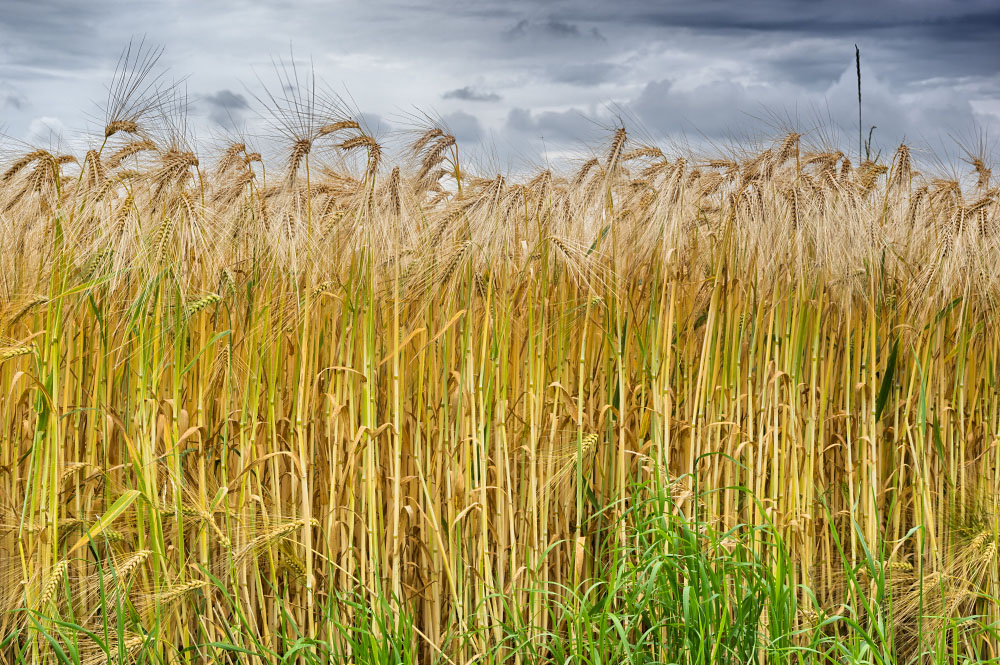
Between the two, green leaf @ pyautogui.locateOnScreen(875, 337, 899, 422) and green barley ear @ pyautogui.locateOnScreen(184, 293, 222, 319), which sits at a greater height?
green barley ear @ pyautogui.locateOnScreen(184, 293, 222, 319)

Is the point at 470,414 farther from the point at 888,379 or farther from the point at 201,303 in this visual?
the point at 888,379

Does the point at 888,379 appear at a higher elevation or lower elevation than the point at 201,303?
lower

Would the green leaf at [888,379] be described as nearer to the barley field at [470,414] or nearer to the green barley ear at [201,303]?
the barley field at [470,414]

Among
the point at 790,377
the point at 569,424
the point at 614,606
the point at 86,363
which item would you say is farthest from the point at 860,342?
the point at 86,363

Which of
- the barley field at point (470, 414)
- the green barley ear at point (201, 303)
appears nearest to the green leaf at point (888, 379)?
the barley field at point (470, 414)

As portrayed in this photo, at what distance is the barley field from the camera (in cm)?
221

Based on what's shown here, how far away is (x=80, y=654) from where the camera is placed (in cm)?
222

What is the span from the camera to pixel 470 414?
8.20 ft

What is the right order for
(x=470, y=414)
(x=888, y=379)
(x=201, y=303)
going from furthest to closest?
(x=888, y=379), (x=470, y=414), (x=201, y=303)

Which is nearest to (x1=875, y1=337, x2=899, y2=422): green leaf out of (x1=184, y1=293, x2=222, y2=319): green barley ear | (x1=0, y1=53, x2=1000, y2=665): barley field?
(x1=0, y1=53, x2=1000, y2=665): barley field

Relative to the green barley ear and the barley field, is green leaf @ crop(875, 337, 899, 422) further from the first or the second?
the green barley ear

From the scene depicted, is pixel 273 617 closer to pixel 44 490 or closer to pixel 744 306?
pixel 44 490

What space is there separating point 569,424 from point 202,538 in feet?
3.84

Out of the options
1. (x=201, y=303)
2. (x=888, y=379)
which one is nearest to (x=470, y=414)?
(x=201, y=303)
